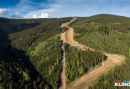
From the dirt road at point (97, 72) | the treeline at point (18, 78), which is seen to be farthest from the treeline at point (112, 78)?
the treeline at point (18, 78)

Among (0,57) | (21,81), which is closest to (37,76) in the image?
(21,81)

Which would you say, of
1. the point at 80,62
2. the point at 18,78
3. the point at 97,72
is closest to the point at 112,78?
the point at 97,72

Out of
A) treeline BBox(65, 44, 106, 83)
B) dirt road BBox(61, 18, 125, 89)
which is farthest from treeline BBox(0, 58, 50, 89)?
treeline BBox(65, 44, 106, 83)

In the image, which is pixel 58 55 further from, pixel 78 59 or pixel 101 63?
pixel 101 63

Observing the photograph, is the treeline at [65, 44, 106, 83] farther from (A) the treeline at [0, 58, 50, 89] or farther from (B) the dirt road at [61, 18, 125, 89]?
(A) the treeline at [0, 58, 50, 89]

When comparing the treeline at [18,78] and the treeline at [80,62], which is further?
the treeline at [80,62]

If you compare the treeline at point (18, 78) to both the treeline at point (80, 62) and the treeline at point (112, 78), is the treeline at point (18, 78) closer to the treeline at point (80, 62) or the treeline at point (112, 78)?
the treeline at point (80, 62)

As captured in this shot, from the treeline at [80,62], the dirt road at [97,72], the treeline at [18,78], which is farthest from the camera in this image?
the treeline at [80,62]

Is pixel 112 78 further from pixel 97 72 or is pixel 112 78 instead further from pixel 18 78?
pixel 18 78

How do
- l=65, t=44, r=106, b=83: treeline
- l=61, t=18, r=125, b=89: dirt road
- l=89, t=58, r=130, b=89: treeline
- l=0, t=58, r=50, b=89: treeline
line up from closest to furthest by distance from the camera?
l=0, t=58, r=50, b=89: treeline, l=89, t=58, r=130, b=89: treeline, l=61, t=18, r=125, b=89: dirt road, l=65, t=44, r=106, b=83: treeline
